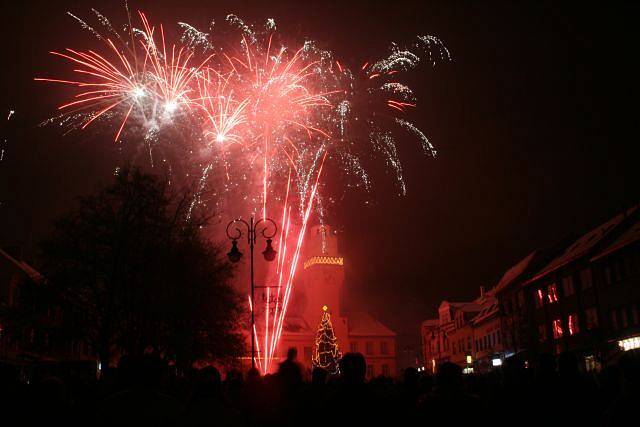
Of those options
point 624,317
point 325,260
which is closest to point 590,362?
point 624,317

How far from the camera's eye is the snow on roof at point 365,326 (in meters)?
105

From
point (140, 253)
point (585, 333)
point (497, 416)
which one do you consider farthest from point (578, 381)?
point (585, 333)

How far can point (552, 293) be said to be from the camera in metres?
50.5

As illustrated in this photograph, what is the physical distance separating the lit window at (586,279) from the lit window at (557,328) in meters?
5.24

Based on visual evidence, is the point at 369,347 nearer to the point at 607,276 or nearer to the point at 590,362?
the point at 590,362

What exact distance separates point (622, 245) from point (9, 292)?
130 ft

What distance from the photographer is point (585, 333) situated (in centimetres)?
4381

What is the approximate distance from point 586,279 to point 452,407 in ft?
138

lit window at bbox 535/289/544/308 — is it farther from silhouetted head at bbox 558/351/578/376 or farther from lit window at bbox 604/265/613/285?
silhouetted head at bbox 558/351/578/376

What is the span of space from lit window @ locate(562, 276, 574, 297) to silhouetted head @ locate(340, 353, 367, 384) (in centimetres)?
4474

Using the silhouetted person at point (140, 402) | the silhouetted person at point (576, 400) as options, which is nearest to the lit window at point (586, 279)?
the silhouetted person at point (576, 400)

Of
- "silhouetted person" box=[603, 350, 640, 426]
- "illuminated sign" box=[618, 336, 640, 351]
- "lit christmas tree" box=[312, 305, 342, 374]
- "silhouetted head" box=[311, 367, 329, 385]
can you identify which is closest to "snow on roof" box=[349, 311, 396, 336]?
"lit christmas tree" box=[312, 305, 342, 374]

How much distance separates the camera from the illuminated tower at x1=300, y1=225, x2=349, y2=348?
95.6 m

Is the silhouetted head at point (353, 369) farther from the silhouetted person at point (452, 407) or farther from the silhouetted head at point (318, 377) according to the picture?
the silhouetted head at point (318, 377)
